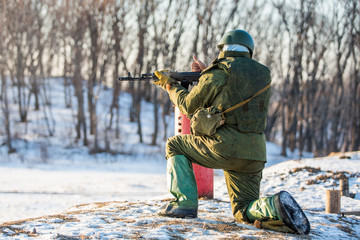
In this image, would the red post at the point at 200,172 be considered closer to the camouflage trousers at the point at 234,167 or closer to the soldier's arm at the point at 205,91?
the camouflage trousers at the point at 234,167

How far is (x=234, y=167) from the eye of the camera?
4.15 m

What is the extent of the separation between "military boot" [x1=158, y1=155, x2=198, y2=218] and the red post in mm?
1919

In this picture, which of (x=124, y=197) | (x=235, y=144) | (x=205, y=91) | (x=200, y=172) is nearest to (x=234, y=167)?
(x=235, y=144)

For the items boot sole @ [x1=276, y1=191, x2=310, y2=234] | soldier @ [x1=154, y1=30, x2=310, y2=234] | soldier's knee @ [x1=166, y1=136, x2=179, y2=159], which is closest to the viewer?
boot sole @ [x1=276, y1=191, x2=310, y2=234]

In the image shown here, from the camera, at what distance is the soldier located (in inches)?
156

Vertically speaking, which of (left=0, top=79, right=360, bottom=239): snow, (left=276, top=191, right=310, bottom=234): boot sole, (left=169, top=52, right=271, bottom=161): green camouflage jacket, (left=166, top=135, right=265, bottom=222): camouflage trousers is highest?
(left=169, top=52, right=271, bottom=161): green camouflage jacket

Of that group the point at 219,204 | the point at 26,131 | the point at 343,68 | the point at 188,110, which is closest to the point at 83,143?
the point at 26,131

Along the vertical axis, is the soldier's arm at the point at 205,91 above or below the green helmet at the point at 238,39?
below

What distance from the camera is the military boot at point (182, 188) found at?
4.15m

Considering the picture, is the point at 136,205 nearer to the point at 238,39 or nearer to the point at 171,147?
the point at 171,147

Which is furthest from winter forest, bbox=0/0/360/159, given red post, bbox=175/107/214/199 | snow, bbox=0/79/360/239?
red post, bbox=175/107/214/199

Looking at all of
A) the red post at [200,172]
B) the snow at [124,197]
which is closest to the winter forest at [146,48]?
the snow at [124,197]

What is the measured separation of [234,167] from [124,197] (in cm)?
556

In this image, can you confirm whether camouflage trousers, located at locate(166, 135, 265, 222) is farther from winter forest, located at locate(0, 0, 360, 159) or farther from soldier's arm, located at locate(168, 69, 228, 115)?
winter forest, located at locate(0, 0, 360, 159)
